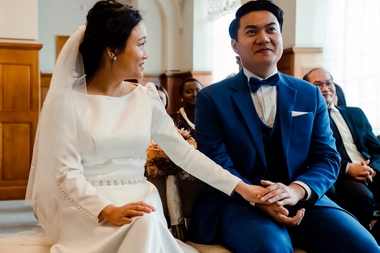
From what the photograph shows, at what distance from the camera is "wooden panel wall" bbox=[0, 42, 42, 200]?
6.01 m

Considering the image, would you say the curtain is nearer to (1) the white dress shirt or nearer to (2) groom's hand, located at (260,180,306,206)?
(1) the white dress shirt

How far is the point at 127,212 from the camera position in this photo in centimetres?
162

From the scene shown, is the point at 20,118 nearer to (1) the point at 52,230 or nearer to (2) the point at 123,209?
(1) the point at 52,230

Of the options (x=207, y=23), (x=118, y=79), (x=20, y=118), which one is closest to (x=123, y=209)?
(x=118, y=79)

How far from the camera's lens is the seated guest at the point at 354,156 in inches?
116

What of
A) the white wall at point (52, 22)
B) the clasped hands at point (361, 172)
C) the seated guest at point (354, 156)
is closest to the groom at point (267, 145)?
the seated guest at point (354, 156)

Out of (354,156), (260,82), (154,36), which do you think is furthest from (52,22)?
(260,82)

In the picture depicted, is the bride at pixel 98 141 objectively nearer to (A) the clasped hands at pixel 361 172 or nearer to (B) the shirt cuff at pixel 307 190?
(B) the shirt cuff at pixel 307 190

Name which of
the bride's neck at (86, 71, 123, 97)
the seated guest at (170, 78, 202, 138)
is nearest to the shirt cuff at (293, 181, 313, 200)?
the bride's neck at (86, 71, 123, 97)

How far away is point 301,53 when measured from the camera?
4859 millimetres

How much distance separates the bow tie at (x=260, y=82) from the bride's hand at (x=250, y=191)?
0.49 m

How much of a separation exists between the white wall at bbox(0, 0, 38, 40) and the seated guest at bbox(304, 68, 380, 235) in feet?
13.3

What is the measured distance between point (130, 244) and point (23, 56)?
5.09 m

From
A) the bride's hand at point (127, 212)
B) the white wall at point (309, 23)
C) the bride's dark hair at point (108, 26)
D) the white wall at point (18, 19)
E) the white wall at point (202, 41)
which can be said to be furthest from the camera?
the white wall at point (202, 41)
